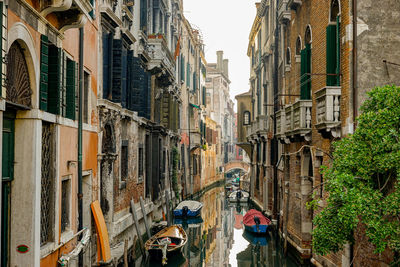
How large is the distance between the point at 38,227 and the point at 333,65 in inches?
285

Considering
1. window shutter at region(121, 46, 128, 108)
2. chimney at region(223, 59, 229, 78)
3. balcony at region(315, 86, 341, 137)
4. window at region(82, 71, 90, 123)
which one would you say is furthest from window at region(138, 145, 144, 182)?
chimney at region(223, 59, 229, 78)

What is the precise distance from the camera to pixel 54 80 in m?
7.68

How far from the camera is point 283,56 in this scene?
17.0 m

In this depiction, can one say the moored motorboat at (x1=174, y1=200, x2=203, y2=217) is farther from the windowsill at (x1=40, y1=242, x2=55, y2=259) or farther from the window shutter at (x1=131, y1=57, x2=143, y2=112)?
the windowsill at (x1=40, y1=242, x2=55, y2=259)

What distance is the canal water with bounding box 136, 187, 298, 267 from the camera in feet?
50.0

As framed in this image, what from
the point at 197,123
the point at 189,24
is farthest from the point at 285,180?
the point at 197,123

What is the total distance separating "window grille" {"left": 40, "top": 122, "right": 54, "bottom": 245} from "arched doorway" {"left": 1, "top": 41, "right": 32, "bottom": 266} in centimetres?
104

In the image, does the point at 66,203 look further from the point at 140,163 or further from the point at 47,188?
the point at 140,163

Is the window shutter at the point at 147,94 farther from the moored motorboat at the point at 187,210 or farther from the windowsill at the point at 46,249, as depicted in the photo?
the windowsill at the point at 46,249

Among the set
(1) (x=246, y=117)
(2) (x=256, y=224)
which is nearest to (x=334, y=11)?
(2) (x=256, y=224)

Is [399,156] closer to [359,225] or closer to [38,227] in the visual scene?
[359,225]

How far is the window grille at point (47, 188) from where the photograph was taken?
753 centimetres

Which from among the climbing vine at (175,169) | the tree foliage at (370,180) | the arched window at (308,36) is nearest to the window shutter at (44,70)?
the tree foliage at (370,180)

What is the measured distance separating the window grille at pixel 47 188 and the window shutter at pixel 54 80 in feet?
1.07
